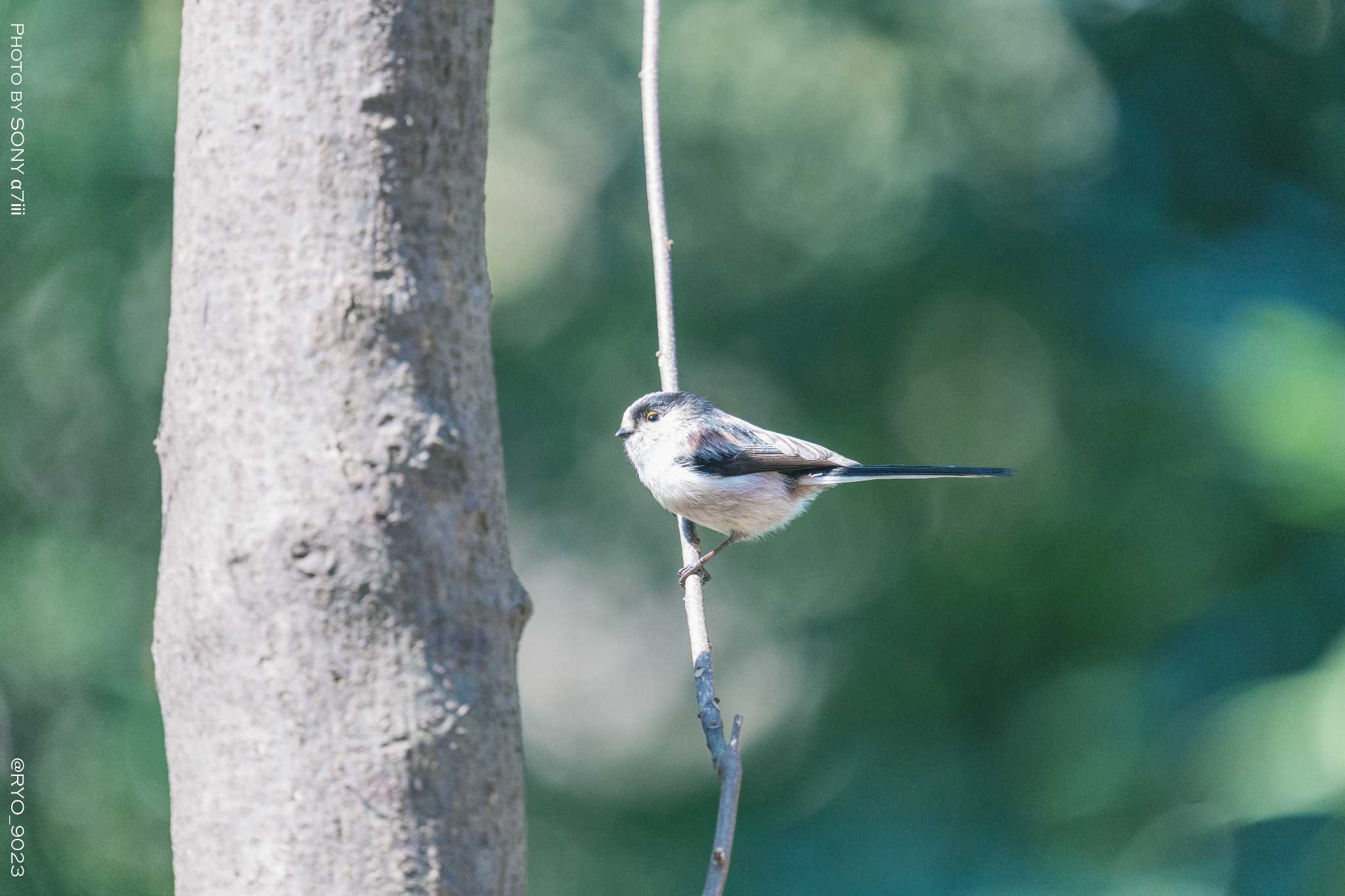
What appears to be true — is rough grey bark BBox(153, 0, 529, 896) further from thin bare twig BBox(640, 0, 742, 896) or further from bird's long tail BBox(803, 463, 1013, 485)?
bird's long tail BBox(803, 463, 1013, 485)

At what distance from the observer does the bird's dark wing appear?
3.49m

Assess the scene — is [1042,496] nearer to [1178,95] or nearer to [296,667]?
[1178,95]

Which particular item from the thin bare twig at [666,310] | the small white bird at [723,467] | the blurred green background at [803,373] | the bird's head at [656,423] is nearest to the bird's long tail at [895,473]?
the small white bird at [723,467]

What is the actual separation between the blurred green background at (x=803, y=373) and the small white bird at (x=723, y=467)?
194 centimetres

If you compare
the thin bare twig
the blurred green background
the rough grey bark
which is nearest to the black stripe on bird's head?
the thin bare twig

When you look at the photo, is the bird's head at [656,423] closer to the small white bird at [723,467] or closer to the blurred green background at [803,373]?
the small white bird at [723,467]

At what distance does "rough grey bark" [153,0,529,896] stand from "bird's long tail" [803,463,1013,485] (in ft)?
7.00

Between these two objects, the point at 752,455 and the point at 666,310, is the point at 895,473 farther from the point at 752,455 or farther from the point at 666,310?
the point at 666,310

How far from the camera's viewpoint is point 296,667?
A: 903mm

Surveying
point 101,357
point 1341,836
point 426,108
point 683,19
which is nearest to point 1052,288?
point 683,19

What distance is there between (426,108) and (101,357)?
16.2 feet

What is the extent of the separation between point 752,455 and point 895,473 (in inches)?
21.0

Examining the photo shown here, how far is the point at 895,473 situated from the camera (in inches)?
127

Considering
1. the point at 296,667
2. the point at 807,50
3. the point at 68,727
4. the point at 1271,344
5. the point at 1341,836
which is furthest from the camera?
the point at 807,50
